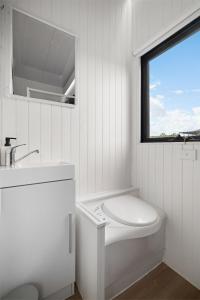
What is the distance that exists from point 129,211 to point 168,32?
4.95 feet

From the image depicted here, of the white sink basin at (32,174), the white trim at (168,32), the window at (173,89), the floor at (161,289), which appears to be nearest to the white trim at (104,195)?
the white sink basin at (32,174)

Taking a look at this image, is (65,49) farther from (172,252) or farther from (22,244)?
(172,252)

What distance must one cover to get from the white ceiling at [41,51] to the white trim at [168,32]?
2.24 feet

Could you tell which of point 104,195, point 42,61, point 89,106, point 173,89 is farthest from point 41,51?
point 104,195

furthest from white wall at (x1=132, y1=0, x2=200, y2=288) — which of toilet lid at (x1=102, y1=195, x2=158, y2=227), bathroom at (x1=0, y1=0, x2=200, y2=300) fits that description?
toilet lid at (x1=102, y1=195, x2=158, y2=227)

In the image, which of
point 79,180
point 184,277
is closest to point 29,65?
point 79,180

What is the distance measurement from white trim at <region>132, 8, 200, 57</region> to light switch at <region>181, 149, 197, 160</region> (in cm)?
98

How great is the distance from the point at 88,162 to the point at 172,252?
3.49 feet

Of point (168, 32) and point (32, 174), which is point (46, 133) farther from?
point (168, 32)

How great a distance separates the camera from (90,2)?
4.76ft

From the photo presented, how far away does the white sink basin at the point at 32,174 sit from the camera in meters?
0.81

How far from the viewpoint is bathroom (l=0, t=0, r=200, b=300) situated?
914 mm

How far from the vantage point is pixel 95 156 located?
4.86 feet

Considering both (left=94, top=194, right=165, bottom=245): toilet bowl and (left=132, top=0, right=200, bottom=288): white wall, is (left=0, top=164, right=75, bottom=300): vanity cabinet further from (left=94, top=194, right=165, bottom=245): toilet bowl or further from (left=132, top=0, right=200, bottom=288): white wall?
(left=132, top=0, right=200, bottom=288): white wall
